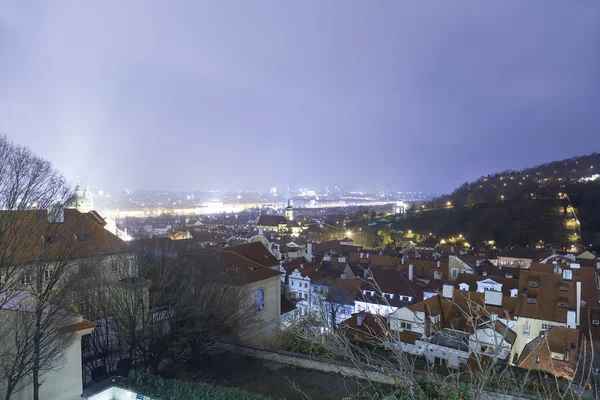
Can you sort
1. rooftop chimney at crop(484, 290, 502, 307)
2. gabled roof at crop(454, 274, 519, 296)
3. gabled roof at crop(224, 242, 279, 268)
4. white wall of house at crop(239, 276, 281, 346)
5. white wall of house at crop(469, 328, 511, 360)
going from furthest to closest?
1. gabled roof at crop(454, 274, 519, 296)
2. gabled roof at crop(224, 242, 279, 268)
3. rooftop chimney at crop(484, 290, 502, 307)
4. white wall of house at crop(239, 276, 281, 346)
5. white wall of house at crop(469, 328, 511, 360)

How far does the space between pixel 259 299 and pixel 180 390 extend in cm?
1016

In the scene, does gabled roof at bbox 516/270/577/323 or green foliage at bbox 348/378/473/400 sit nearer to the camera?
green foliage at bbox 348/378/473/400

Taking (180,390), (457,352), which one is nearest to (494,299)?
(457,352)

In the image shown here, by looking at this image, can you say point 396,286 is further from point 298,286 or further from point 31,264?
point 31,264

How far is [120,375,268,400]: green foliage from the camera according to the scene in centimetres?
1116

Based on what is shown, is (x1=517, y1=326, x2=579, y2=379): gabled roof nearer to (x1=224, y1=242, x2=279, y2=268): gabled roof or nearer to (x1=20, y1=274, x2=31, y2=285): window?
(x1=224, y1=242, x2=279, y2=268): gabled roof

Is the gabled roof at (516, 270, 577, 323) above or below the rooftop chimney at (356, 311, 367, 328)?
above

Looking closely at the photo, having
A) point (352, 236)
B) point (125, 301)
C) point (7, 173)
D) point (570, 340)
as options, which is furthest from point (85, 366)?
point (352, 236)

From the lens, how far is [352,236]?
256 feet

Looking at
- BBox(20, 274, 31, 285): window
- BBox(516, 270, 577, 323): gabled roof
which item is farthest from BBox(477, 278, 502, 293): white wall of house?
BBox(20, 274, 31, 285): window

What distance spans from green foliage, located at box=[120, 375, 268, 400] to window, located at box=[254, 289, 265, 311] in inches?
356

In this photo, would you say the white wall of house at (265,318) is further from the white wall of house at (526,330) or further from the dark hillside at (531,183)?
the dark hillside at (531,183)

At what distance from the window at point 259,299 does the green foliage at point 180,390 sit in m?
9.05

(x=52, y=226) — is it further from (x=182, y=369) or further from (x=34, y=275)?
(x=182, y=369)
